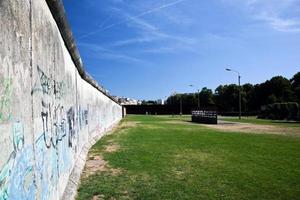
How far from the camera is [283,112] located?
5259cm

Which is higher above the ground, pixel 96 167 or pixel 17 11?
pixel 17 11

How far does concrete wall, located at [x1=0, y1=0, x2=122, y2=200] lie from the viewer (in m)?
3.40

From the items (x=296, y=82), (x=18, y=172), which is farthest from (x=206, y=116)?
(x=296, y=82)

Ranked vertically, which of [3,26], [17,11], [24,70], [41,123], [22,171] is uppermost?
[17,11]

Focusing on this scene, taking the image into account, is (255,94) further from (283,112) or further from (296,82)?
(283,112)

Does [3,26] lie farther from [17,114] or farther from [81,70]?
[81,70]

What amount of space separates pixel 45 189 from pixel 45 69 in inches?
69.0

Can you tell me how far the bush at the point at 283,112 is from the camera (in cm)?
4900

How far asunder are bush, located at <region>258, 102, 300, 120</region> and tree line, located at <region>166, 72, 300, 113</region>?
23098mm

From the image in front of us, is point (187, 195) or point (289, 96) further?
point (289, 96)

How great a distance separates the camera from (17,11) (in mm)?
3889

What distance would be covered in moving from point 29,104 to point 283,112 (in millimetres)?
52029

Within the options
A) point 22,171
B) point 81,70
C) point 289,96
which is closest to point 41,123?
point 22,171

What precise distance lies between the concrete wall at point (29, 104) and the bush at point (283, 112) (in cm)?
4563
